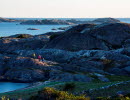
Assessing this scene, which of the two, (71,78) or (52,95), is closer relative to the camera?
(52,95)

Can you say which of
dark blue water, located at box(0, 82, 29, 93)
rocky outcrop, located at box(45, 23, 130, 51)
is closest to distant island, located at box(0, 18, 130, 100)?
rocky outcrop, located at box(45, 23, 130, 51)

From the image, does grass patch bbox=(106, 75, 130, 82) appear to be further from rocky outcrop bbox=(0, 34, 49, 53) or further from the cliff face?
rocky outcrop bbox=(0, 34, 49, 53)

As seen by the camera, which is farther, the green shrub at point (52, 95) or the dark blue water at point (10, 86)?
the dark blue water at point (10, 86)

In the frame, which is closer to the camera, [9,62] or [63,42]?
[9,62]

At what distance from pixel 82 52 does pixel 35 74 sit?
1139cm

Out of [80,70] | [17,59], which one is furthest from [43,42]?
[80,70]

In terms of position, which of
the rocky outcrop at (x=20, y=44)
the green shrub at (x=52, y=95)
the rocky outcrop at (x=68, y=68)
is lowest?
the rocky outcrop at (x=20, y=44)

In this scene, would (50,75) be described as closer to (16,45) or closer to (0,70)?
(0,70)

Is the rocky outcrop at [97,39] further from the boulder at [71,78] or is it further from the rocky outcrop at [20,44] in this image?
the boulder at [71,78]

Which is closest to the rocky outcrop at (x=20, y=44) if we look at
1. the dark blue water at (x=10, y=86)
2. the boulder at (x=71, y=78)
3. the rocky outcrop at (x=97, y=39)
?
the rocky outcrop at (x=97, y=39)

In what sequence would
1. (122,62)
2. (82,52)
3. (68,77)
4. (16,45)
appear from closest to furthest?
(68,77) < (122,62) < (82,52) < (16,45)

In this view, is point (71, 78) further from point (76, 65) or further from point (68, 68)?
point (76, 65)

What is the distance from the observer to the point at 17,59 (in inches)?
1588

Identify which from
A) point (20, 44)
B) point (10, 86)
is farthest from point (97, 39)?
point (10, 86)
